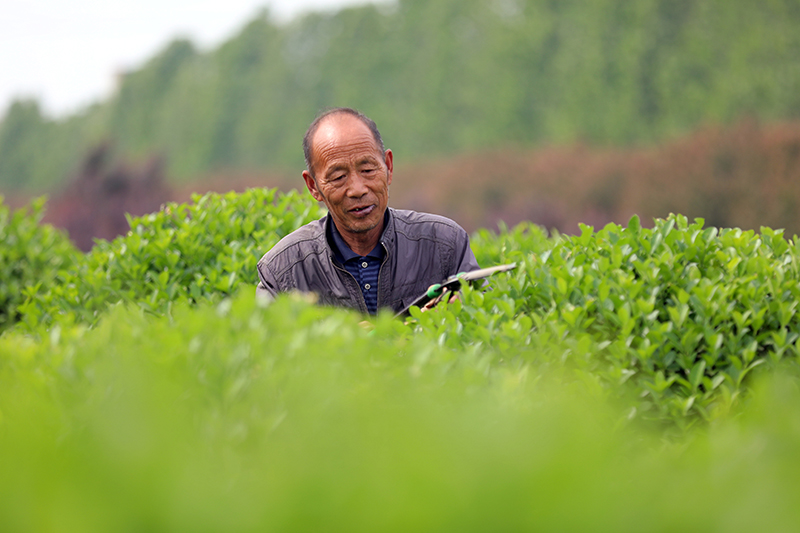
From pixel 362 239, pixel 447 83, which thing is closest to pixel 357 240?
pixel 362 239

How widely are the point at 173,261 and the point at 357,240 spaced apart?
1277 millimetres

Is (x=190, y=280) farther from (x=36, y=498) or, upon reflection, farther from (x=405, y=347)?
(x=36, y=498)

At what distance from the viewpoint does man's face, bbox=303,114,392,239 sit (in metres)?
3.41

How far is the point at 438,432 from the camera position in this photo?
3.88ft

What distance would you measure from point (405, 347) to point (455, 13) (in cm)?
2421

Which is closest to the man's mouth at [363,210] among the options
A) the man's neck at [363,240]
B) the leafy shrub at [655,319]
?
the man's neck at [363,240]

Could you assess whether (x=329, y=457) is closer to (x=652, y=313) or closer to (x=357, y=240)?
(x=652, y=313)

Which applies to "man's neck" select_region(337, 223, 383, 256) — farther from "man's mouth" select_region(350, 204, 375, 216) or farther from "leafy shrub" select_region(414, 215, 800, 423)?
"leafy shrub" select_region(414, 215, 800, 423)

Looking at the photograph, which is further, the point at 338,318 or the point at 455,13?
the point at 455,13

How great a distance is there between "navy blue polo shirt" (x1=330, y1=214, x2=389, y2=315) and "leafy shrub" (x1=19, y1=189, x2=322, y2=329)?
0.62 meters

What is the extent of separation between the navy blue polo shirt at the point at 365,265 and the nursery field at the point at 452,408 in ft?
2.83

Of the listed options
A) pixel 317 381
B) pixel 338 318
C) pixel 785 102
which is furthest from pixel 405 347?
pixel 785 102

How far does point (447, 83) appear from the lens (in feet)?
81.1

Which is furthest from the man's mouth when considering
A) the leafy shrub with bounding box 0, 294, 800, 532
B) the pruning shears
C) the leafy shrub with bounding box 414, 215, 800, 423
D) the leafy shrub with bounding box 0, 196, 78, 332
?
the leafy shrub with bounding box 0, 196, 78, 332
